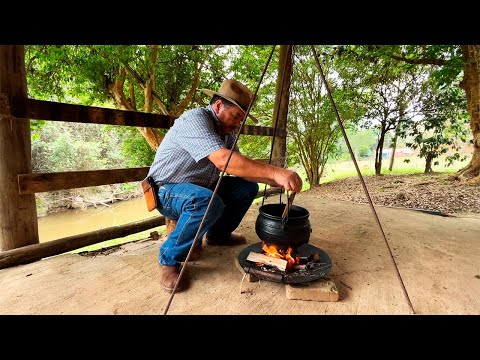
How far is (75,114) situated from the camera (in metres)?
2.49

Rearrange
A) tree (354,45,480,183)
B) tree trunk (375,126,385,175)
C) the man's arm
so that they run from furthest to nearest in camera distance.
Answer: tree trunk (375,126,385,175), tree (354,45,480,183), the man's arm

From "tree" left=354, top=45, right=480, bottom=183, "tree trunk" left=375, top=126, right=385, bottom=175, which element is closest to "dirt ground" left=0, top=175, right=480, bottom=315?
"tree" left=354, top=45, right=480, bottom=183

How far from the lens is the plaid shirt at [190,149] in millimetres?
2016

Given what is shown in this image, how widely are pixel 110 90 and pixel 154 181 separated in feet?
19.3

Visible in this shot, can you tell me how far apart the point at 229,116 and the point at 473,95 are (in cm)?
659

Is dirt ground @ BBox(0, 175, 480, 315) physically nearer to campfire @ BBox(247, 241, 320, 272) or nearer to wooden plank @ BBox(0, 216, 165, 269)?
wooden plank @ BBox(0, 216, 165, 269)

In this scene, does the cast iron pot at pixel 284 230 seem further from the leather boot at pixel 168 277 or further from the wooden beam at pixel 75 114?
the wooden beam at pixel 75 114

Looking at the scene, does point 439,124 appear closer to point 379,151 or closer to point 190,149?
point 379,151

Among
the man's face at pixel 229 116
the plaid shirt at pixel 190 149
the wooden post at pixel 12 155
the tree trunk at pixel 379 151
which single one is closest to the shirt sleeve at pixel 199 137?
the plaid shirt at pixel 190 149

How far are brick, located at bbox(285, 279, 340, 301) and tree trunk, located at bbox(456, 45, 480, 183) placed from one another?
6.17 metres

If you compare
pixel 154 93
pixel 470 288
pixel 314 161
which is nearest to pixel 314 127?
pixel 314 161

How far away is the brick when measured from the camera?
1826 mm

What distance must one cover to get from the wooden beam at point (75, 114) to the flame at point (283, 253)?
2045mm

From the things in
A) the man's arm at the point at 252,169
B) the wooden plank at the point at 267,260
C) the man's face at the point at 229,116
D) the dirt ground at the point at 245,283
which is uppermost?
the man's face at the point at 229,116
